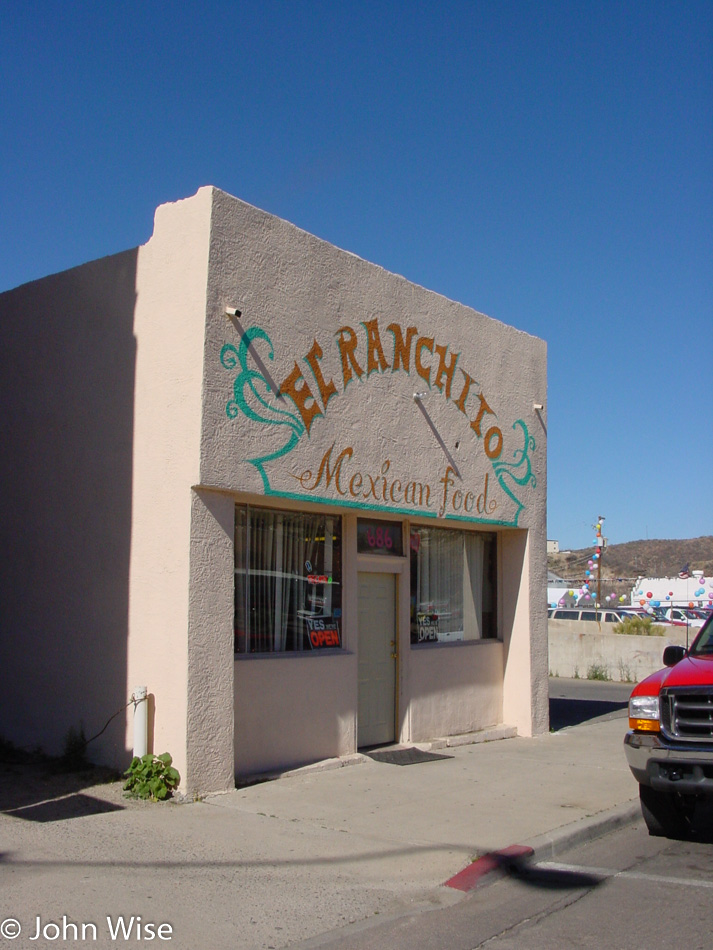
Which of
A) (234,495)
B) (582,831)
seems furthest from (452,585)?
(582,831)

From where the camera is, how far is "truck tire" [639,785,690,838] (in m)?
7.78

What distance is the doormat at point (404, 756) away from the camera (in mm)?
10891

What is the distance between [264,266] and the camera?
9.62m

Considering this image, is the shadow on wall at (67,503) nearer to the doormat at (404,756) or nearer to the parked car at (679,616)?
the doormat at (404,756)

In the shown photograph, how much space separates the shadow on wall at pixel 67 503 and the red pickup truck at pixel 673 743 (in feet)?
15.7

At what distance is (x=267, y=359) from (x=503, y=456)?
478 centimetres

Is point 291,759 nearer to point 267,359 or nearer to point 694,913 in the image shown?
point 267,359

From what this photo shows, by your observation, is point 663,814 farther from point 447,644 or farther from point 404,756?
point 447,644

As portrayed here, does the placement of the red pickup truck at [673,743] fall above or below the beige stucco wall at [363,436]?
below

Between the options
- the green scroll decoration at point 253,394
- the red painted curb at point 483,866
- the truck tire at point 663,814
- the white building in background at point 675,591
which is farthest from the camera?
the white building in background at point 675,591

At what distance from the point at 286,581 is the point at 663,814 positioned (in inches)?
176

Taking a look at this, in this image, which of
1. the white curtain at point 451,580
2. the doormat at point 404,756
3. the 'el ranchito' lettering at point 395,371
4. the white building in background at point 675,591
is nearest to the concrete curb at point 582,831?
the doormat at point 404,756

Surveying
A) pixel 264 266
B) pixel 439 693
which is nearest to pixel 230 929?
pixel 264 266

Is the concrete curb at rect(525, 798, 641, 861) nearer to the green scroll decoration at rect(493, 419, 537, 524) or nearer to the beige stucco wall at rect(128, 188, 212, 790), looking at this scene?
the beige stucco wall at rect(128, 188, 212, 790)
